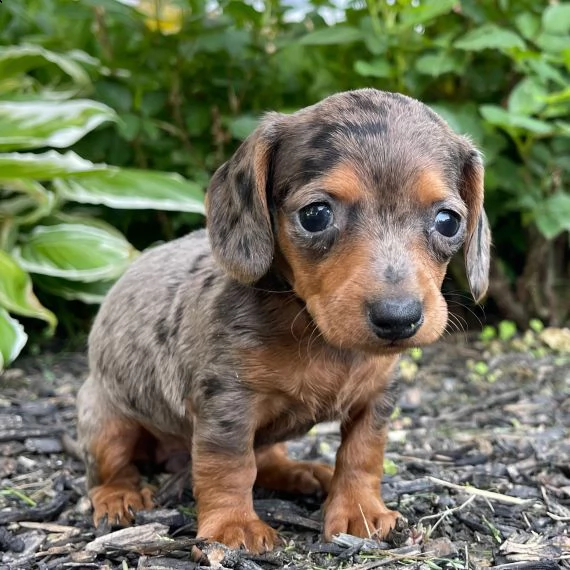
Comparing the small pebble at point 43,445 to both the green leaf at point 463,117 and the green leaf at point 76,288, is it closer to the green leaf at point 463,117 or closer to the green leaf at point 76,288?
the green leaf at point 76,288

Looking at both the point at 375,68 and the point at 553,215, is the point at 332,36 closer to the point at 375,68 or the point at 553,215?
the point at 375,68

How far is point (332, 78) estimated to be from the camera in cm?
634

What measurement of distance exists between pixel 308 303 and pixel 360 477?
2.75 feet

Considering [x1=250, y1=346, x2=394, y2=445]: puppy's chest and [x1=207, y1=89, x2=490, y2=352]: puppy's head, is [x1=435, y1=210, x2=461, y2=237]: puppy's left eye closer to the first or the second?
[x1=207, y1=89, x2=490, y2=352]: puppy's head

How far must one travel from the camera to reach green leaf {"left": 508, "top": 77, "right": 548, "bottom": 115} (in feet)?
18.2

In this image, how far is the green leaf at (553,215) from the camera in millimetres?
5734

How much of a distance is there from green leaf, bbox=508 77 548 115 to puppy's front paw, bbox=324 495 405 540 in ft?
10.5

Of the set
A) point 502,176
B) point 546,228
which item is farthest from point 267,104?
point 546,228

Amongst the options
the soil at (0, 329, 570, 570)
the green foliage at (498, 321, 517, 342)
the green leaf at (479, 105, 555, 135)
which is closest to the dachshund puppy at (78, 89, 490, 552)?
the soil at (0, 329, 570, 570)

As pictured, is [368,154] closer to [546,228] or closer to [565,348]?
[546,228]

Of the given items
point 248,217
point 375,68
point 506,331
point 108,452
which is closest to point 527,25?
point 375,68

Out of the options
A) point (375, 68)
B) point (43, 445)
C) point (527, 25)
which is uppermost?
point (527, 25)

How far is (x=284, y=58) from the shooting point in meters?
6.73

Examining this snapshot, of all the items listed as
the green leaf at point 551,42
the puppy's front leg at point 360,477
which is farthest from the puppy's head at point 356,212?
the green leaf at point 551,42
